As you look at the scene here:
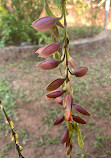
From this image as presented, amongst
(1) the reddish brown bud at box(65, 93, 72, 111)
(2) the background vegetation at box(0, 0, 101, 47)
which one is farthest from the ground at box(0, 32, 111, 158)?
(1) the reddish brown bud at box(65, 93, 72, 111)

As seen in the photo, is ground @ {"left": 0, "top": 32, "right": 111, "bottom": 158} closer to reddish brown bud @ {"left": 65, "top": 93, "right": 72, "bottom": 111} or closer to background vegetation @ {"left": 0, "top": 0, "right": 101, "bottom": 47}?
background vegetation @ {"left": 0, "top": 0, "right": 101, "bottom": 47}

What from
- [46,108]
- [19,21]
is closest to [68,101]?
[46,108]

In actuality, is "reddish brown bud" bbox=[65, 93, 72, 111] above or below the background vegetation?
above

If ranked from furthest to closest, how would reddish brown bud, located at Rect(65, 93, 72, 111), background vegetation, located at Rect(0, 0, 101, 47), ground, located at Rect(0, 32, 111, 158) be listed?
background vegetation, located at Rect(0, 0, 101, 47) → ground, located at Rect(0, 32, 111, 158) → reddish brown bud, located at Rect(65, 93, 72, 111)

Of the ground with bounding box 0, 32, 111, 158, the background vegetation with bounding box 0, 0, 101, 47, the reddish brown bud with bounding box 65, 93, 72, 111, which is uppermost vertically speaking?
the reddish brown bud with bounding box 65, 93, 72, 111

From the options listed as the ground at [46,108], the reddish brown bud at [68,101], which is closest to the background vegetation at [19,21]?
the ground at [46,108]

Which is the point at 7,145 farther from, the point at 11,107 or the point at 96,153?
the point at 96,153

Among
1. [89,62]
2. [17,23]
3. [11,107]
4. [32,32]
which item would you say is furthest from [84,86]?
[17,23]

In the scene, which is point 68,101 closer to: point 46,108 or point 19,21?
point 46,108
